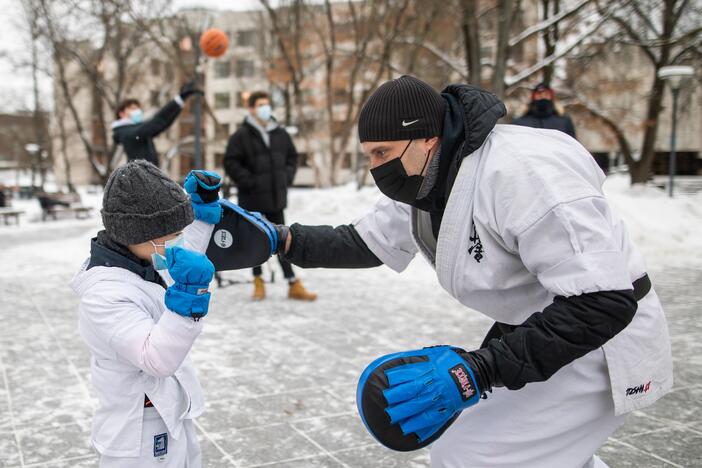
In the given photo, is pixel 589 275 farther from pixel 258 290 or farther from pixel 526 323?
pixel 258 290

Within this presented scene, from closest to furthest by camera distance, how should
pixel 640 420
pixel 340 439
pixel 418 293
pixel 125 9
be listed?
1. pixel 340 439
2. pixel 640 420
3. pixel 418 293
4. pixel 125 9

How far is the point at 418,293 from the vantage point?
761cm

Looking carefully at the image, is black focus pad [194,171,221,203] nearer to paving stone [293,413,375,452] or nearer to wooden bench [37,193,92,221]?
paving stone [293,413,375,452]

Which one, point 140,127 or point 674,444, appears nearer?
point 674,444

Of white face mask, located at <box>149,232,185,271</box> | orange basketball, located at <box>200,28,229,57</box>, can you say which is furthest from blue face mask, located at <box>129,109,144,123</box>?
white face mask, located at <box>149,232,185,271</box>

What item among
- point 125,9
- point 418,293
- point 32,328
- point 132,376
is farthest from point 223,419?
point 125,9

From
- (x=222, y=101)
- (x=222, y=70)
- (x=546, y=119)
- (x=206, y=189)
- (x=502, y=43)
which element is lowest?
(x=206, y=189)

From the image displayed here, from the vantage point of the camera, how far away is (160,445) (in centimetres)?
208

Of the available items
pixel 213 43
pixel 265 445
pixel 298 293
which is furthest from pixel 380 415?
pixel 213 43

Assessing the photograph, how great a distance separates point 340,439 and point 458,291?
6.03 ft

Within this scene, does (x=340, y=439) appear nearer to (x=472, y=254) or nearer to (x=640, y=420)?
(x=640, y=420)

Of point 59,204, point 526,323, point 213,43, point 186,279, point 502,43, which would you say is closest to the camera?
point 526,323

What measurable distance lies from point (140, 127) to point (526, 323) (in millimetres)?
5969

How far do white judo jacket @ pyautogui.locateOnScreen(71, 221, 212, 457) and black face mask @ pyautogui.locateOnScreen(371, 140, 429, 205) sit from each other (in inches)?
28.0
